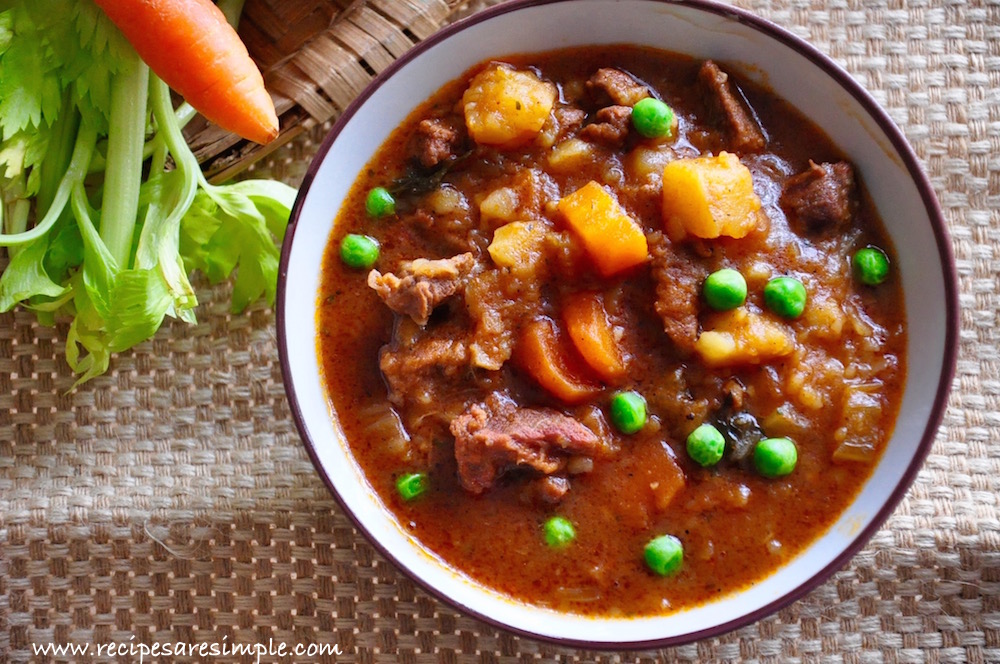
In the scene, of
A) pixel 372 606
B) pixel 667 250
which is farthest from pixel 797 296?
pixel 372 606

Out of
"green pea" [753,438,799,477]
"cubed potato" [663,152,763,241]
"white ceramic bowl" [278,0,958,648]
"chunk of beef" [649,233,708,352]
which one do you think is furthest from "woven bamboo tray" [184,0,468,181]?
"green pea" [753,438,799,477]

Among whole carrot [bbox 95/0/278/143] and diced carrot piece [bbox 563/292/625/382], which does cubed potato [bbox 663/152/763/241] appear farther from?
whole carrot [bbox 95/0/278/143]

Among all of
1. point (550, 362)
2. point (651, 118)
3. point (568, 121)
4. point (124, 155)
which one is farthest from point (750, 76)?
point (124, 155)

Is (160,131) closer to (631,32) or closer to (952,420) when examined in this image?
(631,32)

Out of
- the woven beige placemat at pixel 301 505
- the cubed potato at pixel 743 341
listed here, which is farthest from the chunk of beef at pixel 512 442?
the woven beige placemat at pixel 301 505

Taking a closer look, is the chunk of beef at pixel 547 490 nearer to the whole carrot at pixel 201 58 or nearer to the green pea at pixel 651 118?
the green pea at pixel 651 118

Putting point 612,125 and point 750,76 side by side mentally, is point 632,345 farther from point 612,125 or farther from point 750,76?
point 750,76
